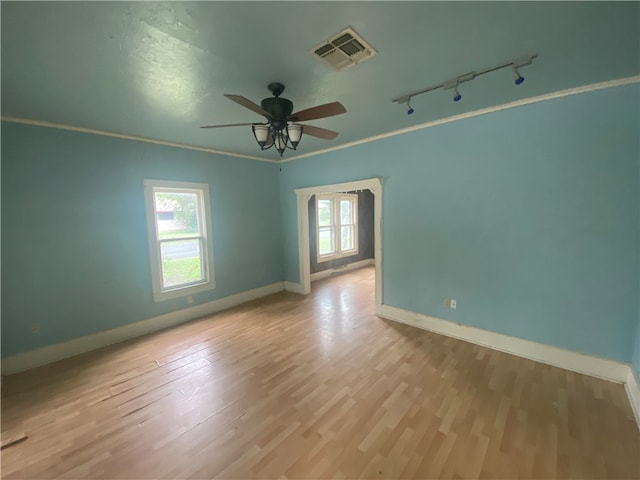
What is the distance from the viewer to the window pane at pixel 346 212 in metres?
7.16

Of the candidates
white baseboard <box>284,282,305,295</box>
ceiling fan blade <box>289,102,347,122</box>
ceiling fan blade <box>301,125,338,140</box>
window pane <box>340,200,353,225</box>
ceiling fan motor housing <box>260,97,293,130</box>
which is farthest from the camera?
window pane <box>340,200,353,225</box>

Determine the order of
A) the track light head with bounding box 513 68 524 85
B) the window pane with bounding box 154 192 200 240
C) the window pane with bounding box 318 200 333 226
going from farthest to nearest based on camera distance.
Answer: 1. the window pane with bounding box 318 200 333 226
2. the window pane with bounding box 154 192 200 240
3. the track light head with bounding box 513 68 524 85

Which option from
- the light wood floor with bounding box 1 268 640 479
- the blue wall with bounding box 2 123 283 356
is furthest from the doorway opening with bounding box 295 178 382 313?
the blue wall with bounding box 2 123 283 356

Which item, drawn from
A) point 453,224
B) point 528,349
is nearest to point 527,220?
point 453,224

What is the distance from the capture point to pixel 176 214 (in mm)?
3969

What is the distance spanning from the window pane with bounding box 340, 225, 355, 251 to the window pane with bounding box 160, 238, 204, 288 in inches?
154

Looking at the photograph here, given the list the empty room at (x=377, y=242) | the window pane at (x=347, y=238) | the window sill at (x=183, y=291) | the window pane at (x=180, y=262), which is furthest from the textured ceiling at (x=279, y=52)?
the window pane at (x=347, y=238)

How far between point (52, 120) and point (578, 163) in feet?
17.4

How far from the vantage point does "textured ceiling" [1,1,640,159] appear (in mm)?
1411

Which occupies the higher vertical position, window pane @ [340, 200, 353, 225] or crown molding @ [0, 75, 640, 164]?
crown molding @ [0, 75, 640, 164]

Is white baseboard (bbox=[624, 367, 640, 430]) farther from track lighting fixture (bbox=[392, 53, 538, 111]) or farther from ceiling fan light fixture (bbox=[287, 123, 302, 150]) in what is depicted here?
ceiling fan light fixture (bbox=[287, 123, 302, 150])

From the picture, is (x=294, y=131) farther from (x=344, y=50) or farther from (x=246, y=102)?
(x=344, y=50)

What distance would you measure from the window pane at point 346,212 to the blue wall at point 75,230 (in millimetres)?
3799

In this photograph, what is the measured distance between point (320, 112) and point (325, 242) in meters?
4.97
